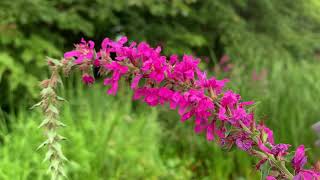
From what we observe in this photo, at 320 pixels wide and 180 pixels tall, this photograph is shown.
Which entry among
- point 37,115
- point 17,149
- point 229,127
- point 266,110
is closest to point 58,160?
point 229,127

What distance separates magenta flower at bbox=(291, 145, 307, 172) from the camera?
1.27 m

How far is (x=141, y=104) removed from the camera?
4.82 meters

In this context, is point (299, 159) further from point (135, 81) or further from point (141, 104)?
point (141, 104)

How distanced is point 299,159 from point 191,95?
293 mm

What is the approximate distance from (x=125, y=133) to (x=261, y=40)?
3.72m

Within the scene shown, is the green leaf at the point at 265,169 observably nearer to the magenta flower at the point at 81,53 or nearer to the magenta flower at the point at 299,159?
the magenta flower at the point at 299,159

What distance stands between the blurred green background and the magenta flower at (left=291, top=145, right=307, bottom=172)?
50cm

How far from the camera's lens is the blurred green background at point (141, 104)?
2885 millimetres

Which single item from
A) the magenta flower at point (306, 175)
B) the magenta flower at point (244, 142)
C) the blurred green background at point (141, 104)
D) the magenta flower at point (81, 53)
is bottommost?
the magenta flower at point (306, 175)

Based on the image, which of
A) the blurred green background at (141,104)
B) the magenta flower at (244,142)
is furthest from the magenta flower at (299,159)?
the blurred green background at (141,104)

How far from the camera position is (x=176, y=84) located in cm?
128

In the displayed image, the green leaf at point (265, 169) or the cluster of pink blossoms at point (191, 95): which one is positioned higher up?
the cluster of pink blossoms at point (191, 95)

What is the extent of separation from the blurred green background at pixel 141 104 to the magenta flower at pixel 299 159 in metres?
0.50

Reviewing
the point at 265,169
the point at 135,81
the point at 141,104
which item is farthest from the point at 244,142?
the point at 141,104
